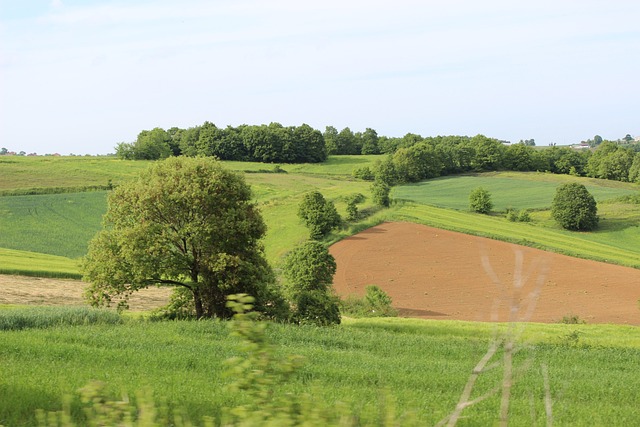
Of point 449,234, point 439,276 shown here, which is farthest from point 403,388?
point 449,234

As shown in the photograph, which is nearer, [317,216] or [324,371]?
[324,371]

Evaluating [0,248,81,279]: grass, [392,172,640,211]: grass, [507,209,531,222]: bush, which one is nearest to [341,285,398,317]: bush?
[0,248,81,279]: grass

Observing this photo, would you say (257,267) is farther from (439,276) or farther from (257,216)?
(439,276)

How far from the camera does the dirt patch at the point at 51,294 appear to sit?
129 feet

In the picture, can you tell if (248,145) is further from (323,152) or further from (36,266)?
(36,266)

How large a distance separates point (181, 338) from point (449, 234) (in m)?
53.8

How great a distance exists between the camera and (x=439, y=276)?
57.9m

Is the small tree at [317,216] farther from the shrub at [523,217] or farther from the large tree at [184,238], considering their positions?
the large tree at [184,238]

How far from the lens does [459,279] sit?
186ft

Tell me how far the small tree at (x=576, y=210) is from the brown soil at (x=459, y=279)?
17113 millimetres

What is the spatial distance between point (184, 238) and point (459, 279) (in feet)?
108

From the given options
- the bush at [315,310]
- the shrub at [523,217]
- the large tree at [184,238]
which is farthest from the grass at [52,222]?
the shrub at [523,217]

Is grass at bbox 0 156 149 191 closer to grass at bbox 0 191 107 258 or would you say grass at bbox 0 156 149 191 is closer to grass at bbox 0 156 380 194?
grass at bbox 0 156 380 194

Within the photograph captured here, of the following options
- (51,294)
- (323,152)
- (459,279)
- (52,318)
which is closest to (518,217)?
(459,279)
